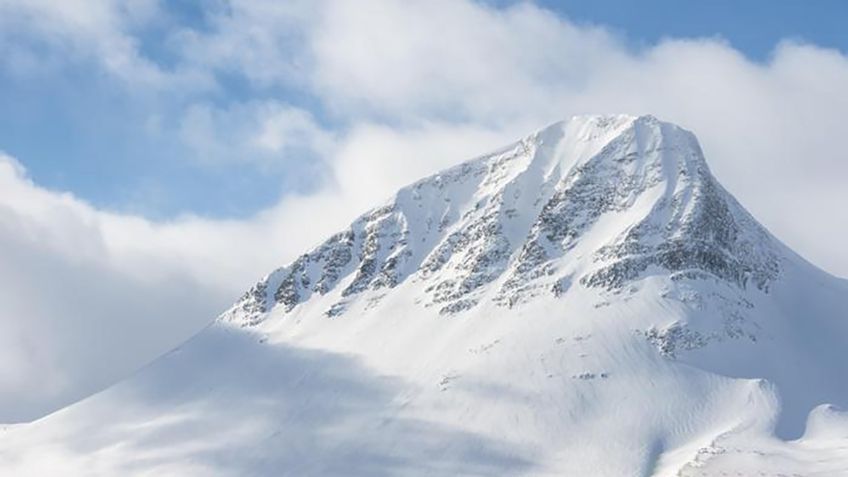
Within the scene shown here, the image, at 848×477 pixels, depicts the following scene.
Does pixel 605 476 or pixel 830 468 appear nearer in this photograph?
pixel 830 468

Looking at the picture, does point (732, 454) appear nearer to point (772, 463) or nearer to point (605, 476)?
point (772, 463)

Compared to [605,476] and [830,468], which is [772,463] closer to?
[830,468]

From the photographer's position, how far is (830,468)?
183m

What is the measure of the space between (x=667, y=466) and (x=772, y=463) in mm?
17142

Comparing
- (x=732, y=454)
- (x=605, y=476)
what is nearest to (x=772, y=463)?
(x=732, y=454)

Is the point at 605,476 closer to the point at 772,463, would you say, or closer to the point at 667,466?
the point at 667,466

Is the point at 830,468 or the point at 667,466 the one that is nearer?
the point at 830,468

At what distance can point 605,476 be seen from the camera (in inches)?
7859

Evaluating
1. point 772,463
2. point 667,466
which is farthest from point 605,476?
point 772,463

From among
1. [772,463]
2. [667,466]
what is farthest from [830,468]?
[667,466]

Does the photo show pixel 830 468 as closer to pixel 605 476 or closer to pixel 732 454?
pixel 732 454

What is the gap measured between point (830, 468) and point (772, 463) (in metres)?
9.42

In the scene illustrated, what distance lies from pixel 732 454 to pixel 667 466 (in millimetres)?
10683

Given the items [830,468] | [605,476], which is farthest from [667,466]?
[830,468]
